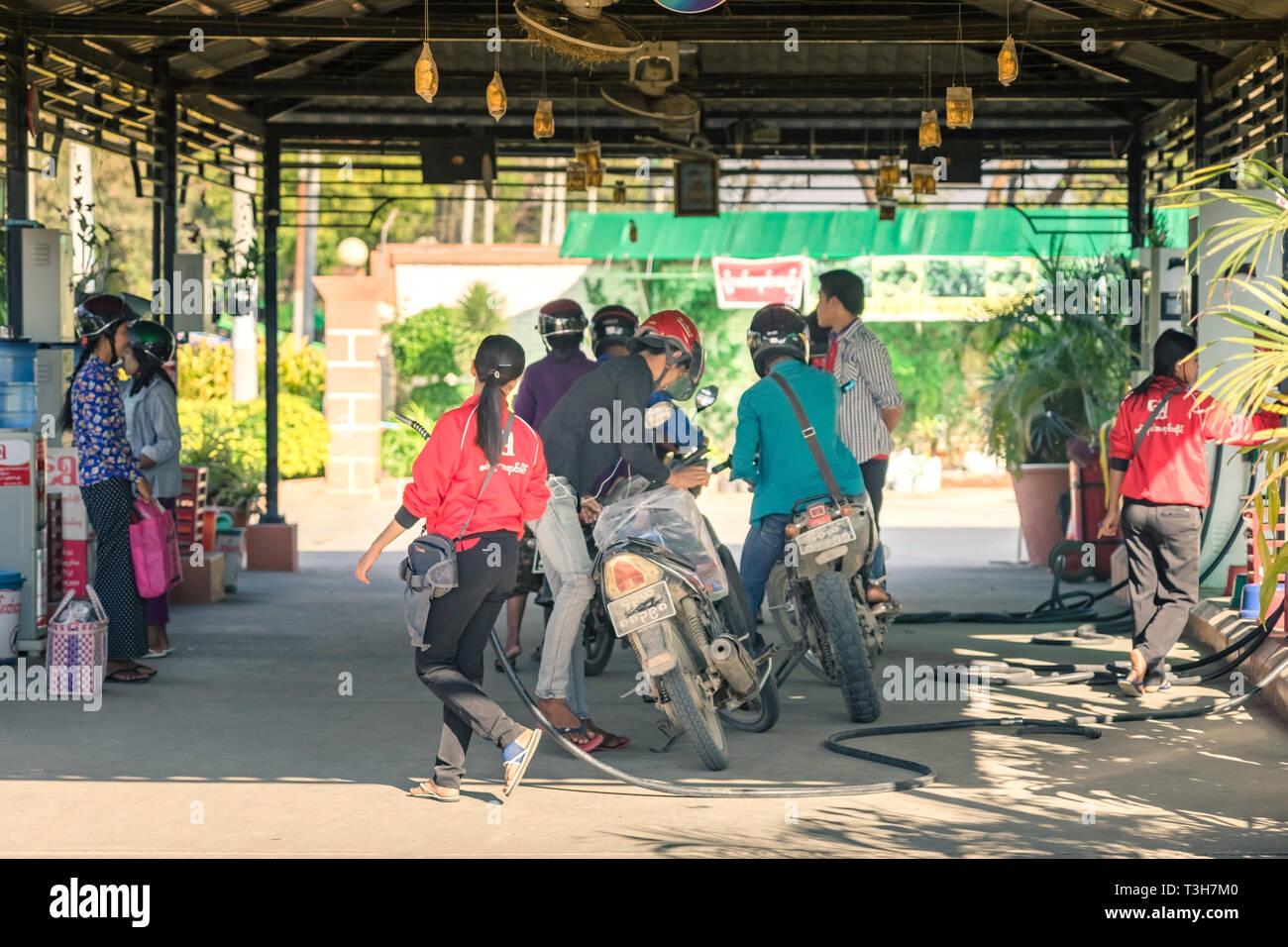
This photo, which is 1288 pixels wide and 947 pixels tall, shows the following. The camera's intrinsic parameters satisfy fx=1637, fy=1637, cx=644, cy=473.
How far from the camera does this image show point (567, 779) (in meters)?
6.25

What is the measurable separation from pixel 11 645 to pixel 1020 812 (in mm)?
5607

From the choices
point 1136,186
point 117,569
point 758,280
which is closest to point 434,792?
point 117,569

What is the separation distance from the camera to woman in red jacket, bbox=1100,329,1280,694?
7891 millimetres

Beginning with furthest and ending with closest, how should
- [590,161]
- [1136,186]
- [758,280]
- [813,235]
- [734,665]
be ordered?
[758,280] < [813,235] < [1136,186] < [590,161] < [734,665]

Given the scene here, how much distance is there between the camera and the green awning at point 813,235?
24.0 m

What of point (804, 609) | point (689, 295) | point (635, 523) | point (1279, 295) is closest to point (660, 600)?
point (635, 523)

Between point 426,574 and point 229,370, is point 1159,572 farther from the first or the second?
point 229,370

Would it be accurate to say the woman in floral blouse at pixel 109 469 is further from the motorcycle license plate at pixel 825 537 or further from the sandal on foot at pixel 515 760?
the motorcycle license plate at pixel 825 537

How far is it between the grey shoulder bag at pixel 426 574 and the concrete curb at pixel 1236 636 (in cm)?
396

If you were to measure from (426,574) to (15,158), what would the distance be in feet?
18.5

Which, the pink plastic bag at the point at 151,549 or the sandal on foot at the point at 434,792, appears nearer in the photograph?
the sandal on foot at the point at 434,792

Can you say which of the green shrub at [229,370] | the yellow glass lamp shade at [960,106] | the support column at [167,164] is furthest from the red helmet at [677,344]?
the green shrub at [229,370]

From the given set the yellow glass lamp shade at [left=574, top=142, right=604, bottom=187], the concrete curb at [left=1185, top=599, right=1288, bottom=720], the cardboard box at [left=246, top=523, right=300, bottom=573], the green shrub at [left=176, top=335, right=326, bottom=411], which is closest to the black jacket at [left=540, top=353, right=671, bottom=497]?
the concrete curb at [left=1185, top=599, right=1288, bottom=720]

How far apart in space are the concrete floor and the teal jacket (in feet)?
3.47
